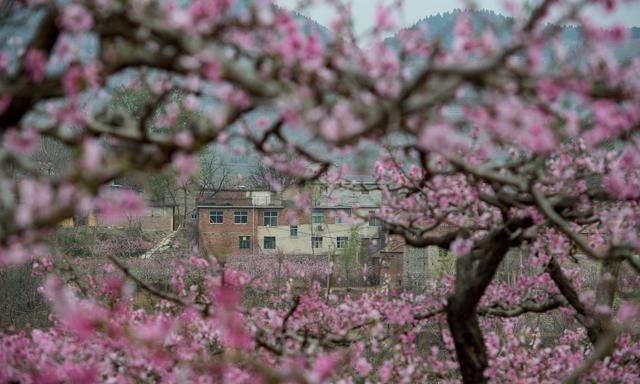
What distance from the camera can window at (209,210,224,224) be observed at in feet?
149

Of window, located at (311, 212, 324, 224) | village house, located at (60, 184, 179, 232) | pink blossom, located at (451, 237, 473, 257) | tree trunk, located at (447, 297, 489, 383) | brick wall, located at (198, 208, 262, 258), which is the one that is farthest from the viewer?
window, located at (311, 212, 324, 224)

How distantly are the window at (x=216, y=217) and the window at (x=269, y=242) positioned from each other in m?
3.48

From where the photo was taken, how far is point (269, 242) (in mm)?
45812

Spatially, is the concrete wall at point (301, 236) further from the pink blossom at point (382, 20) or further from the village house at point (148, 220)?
the pink blossom at point (382, 20)

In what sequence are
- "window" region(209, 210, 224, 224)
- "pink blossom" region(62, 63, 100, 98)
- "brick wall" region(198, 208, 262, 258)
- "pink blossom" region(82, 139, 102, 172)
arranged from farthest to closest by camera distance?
"window" region(209, 210, 224, 224), "brick wall" region(198, 208, 262, 258), "pink blossom" region(62, 63, 100, 98), "pink blossom" region(82, 139, 102, 172)

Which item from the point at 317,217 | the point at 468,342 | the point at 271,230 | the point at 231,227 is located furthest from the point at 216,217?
the point at 468,342

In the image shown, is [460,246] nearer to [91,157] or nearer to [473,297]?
[473,297]

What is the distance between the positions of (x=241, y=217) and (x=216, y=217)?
1785mm

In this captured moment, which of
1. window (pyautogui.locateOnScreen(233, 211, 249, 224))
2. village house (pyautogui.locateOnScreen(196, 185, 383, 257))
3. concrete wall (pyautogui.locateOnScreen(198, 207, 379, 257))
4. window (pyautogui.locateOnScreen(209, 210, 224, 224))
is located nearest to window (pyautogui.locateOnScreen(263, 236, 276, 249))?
village house (pyautogui.locateOnScreen(196, 185, 383, 257))

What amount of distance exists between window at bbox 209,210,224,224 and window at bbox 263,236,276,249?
348cm

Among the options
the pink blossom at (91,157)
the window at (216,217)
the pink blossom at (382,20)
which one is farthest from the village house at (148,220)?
the pink blossom at (91,157)

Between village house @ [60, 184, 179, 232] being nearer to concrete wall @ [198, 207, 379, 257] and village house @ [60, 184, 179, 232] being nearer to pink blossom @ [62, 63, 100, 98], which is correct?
concrete wall @ [198, 207, 379, 257]

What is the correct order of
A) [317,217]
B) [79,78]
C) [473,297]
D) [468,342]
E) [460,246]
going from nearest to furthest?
[79,78]
[460,246]
[473,297]
[468,342]
[317,217]

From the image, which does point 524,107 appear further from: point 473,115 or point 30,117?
point 30,117
